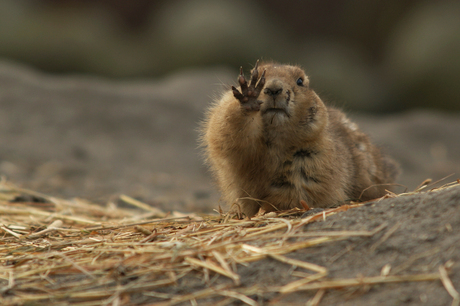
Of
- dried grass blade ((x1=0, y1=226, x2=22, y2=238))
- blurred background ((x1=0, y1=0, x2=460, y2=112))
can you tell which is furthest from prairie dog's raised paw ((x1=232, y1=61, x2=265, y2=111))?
blurred background ((x1=0, y1=0, x2=460, y2=112))

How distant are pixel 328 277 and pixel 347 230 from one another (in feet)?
1.31

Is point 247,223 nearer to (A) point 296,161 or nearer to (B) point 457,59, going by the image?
(A) point 296,161

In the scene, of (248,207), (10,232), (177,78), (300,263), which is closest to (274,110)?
(248,207)

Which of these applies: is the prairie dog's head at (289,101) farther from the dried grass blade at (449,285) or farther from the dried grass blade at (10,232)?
the dried grass blade at (10,232)

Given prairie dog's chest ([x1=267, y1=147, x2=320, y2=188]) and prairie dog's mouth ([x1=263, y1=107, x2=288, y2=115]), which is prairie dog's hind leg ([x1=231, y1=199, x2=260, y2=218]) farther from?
prairie dog's mouth ([x1=263, y1=107, x2=288, y2=115])

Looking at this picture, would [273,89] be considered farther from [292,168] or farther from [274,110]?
[292,168]

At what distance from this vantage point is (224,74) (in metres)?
11.5

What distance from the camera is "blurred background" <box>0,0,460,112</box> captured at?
1202cm

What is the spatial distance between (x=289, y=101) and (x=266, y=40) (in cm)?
1046

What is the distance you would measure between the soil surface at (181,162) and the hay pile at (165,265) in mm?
47

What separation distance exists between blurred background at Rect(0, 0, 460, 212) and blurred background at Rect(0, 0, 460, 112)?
0.11 ft

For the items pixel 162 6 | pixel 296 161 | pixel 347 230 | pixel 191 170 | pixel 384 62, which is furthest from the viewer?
pixel 162 6

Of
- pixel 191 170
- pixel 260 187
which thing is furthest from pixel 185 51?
pixel 260 187

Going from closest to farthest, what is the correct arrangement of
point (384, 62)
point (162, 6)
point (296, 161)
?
point (296, 161) < point (384, 62) < point (162, 6)
